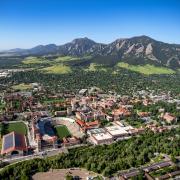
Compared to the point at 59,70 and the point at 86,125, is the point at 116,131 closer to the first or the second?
the point at 86,125

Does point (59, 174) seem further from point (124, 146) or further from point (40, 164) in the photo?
point (124, 146)

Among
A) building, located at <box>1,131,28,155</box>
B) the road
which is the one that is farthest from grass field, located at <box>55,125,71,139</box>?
building, located at <box>1,131,28,155</box>

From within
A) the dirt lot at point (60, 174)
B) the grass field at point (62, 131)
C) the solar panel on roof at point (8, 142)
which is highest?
the solar panel on roof at point (8, 142)

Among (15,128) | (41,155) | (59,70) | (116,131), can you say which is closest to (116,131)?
(116,131)

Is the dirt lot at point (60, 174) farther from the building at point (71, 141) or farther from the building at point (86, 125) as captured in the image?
the building at point (86, 125)

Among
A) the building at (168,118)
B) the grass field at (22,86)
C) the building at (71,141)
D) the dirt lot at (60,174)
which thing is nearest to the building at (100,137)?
the building at (71,141)
